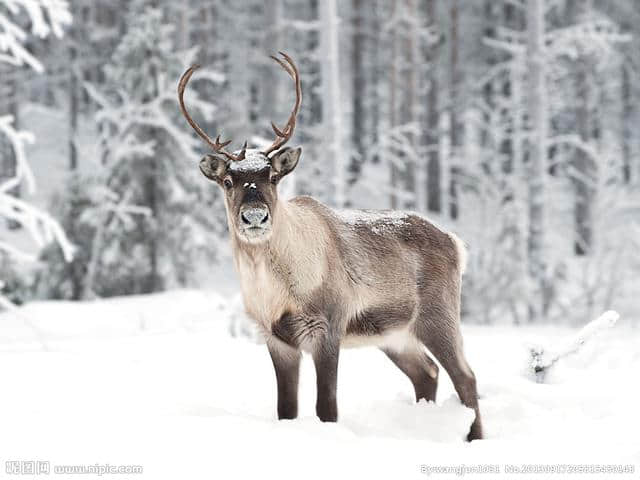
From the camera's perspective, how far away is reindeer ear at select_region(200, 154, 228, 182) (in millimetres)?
4438

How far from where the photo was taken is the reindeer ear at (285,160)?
452 centimetres

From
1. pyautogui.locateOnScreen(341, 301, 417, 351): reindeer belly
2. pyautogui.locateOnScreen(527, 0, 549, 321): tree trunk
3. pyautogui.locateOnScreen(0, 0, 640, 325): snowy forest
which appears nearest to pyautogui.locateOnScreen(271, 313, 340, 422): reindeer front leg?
pyautogui.locateOnScreen(341, 301, 417, 351): reindeer belly

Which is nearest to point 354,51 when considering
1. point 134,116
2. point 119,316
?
point 134,116

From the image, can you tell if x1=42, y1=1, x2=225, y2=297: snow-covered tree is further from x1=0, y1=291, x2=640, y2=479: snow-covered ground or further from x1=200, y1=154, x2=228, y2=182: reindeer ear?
x1=200, y1=154, x2=228, y2=182: reindeer ear

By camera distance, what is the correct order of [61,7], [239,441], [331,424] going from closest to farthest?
[239,441], [331,424], [61,7]

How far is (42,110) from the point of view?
33094mm

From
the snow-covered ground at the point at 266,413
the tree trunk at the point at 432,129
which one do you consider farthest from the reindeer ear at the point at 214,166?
the tree trunk at the point at 432,129

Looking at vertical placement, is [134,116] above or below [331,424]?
above

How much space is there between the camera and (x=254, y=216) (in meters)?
4.18

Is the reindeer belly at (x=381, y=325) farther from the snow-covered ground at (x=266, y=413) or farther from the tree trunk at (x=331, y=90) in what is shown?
the tree trunk at (x=331, y=90)

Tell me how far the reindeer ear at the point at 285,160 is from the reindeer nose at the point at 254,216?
1.40 ft

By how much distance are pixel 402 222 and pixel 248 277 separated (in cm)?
142

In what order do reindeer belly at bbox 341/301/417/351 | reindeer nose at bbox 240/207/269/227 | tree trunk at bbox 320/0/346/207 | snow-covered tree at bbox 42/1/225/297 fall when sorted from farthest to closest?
snow-covered tree at bbox 42/1/225/297, tree trunk at bbox 320/0/346/207, reindeer belly at bbox 341/301/417/351, reindeer nose at bbox 240/207/269/227

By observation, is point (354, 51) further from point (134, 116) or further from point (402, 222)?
point (402, 222)
